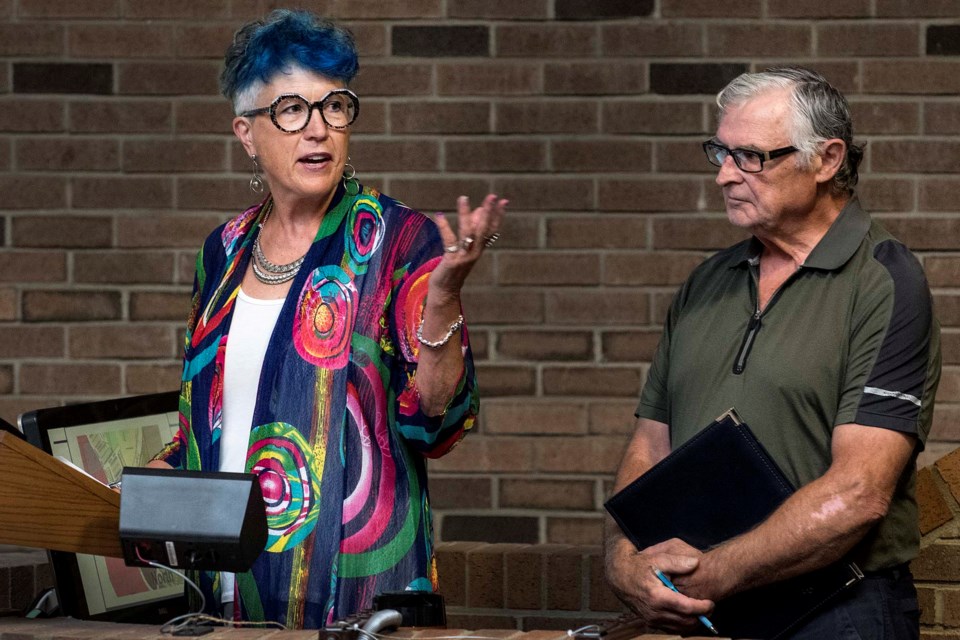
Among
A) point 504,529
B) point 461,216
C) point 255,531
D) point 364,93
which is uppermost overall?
point 364,93

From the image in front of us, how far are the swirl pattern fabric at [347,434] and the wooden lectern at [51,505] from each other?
1.02 feet

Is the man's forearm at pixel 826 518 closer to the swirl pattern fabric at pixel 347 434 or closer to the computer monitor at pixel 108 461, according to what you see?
the swirl pattern fabric at pixel 347 434

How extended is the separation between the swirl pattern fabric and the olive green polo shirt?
52 cm

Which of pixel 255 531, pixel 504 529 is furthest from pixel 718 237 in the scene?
pixel 255 531

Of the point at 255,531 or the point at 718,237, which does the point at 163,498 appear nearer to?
the point at 255,531

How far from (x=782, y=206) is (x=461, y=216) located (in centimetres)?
77

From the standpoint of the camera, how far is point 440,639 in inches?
87.2

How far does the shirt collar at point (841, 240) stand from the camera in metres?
2.73

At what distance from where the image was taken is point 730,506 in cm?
265

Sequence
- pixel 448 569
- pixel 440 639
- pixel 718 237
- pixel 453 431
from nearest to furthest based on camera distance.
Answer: pixel 440 639
pixel 453 431
pixel 448 569
pixel 718 237

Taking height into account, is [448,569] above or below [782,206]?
below

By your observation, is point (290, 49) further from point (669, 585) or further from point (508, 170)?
point (508, 170)

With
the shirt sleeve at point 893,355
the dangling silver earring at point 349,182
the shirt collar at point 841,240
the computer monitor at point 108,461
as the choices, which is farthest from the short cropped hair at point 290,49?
the shirt sleeve at point 893,355

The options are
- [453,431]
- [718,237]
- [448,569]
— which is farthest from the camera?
[718,237]
